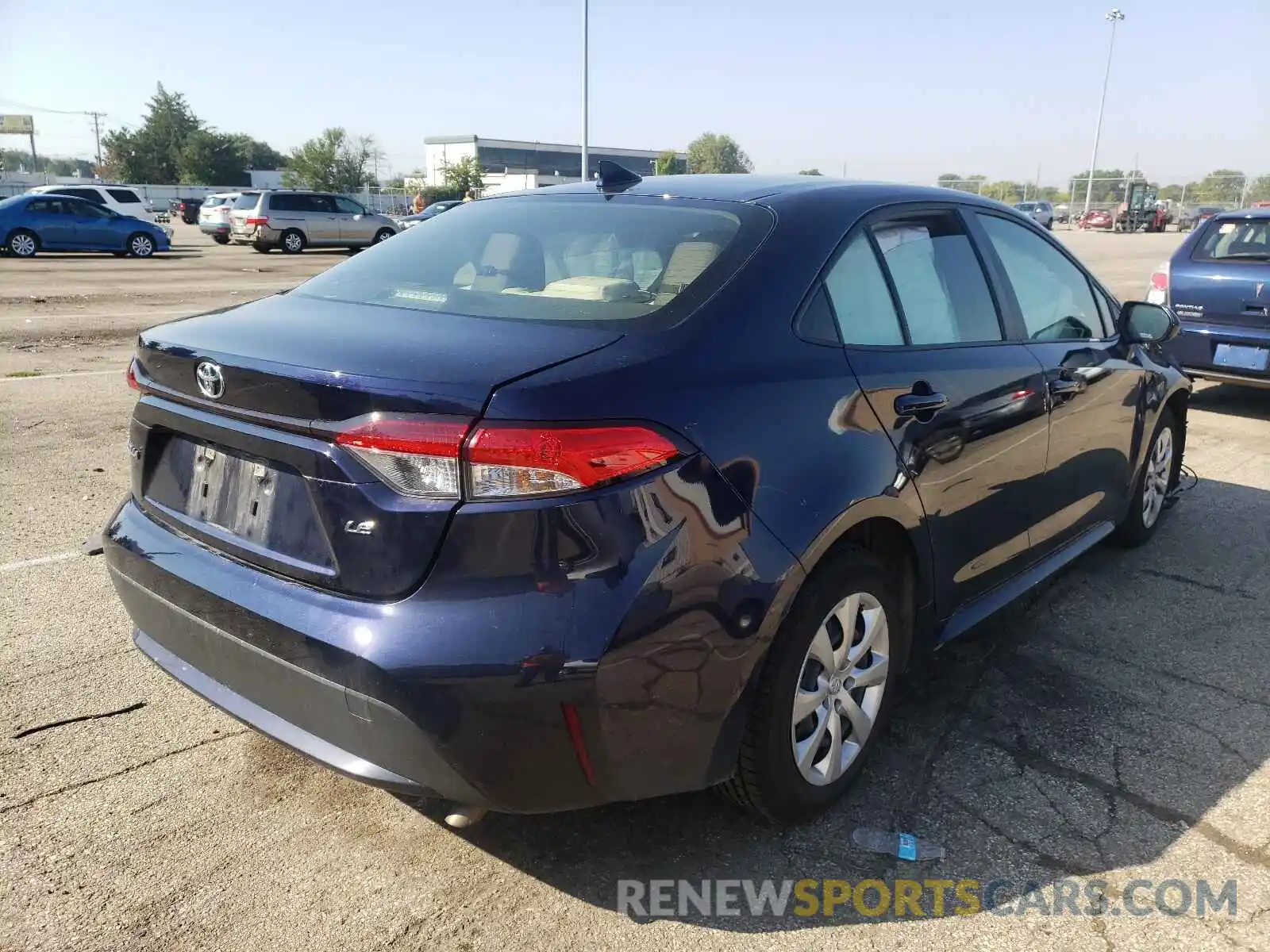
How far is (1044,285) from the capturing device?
12.5 feet

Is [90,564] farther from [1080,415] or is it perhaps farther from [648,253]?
[1080,415]

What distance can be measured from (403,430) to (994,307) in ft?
7.41

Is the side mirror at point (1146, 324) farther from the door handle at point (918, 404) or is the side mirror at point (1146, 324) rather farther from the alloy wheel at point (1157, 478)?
the door handle at point (918, 404)

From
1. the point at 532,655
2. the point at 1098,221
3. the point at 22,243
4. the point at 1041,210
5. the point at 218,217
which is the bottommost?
the point at 22,243

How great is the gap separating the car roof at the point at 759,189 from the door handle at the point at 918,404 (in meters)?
0.68

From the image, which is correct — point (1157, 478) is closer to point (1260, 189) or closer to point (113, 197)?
point (113, 197)

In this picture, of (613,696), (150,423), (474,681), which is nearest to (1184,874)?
(613,696)

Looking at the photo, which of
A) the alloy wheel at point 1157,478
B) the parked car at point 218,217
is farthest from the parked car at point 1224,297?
the parked car at point 218,217

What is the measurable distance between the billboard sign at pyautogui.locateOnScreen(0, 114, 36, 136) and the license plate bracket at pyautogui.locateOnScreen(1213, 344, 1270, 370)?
390 ft

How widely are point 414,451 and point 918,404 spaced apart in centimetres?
148

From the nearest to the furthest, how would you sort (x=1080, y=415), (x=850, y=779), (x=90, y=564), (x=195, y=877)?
(x=195, y=877), (x=850, y=779), (x=1080, y=415), (x=90, y=564)

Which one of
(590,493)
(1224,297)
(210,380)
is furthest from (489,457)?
(1224,297)

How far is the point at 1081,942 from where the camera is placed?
2281mm

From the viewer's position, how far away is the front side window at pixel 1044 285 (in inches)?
141
